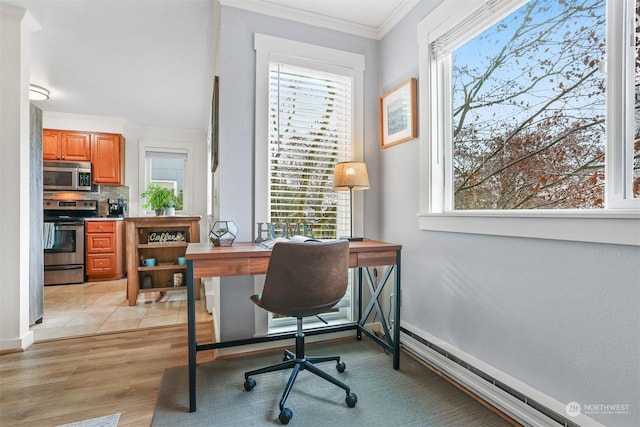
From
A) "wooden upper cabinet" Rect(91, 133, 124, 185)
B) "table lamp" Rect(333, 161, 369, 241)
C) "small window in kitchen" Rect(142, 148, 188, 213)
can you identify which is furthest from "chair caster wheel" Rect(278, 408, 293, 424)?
"wooden upper cabinet" Rect(91, 133, 124, 185)

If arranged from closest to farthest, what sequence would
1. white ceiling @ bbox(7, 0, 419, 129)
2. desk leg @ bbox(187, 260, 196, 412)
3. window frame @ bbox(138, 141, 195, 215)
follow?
desk leg @ bbox(187, 260, 196, 412) < white ceiling @ bbox(7, 0, 419, 129) < window frame @ bbox(138, 141, 195, 215)

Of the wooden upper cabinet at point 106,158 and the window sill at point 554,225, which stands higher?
the wooden upper cabinet at point 106,158

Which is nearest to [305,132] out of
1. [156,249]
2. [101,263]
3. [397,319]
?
[397,319]

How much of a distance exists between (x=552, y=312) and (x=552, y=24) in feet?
4.43

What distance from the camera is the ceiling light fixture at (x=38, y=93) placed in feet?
12.6

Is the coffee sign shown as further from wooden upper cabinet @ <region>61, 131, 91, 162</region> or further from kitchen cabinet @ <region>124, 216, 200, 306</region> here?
wooden upper cabinet @ <region>61, 131, 91, 162</region>

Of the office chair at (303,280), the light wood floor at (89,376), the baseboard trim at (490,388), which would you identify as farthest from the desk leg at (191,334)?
the baseboard trim at (490,388)

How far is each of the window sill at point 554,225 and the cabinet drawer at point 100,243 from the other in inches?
191

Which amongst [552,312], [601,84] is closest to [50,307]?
[552,312]

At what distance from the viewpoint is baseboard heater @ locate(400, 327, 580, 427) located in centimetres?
136

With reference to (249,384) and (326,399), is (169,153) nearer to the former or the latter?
(249,384)

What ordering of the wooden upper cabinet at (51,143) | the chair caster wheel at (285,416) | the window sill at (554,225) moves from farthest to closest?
the wooden upper cabinet at (51,143) < the chair caster wheel at (285,416) < the window sill at (554,225)

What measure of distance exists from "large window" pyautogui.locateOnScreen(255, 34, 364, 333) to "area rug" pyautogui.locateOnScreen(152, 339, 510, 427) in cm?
52

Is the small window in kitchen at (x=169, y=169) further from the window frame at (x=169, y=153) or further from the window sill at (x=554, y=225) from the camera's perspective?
the window sill at (x=554, y=225)
